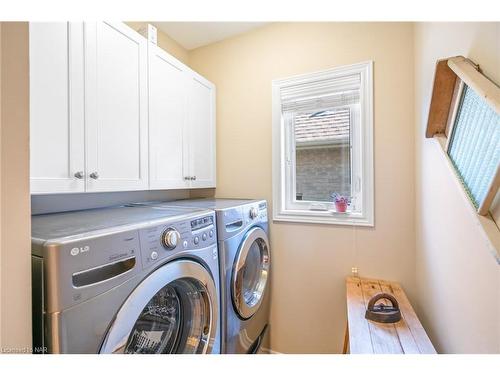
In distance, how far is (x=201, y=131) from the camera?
1860 millimetres

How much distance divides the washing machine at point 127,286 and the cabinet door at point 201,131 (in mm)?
758

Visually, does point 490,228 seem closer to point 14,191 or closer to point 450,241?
point 450,241

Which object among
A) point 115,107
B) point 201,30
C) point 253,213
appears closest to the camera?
point 115,107

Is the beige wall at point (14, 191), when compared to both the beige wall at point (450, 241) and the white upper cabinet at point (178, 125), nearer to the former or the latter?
the white upper cabinet at point (178, 125)

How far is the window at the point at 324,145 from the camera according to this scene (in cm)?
159

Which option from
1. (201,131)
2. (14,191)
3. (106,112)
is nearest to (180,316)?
(14,191)

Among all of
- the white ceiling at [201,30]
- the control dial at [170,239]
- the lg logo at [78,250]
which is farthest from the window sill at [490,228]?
the white ceiling at [201,30]

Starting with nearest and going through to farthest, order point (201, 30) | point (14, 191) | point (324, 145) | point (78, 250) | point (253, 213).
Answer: point (14, 191), point (78, 250), point (253, 213), point (324, 145), point (201, 30)

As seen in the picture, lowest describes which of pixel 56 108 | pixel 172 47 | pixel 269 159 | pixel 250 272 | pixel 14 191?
pixel 250 272

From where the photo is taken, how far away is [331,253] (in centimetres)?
166

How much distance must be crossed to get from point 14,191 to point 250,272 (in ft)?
4.65

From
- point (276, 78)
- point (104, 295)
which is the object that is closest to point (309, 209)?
point (276, 78)

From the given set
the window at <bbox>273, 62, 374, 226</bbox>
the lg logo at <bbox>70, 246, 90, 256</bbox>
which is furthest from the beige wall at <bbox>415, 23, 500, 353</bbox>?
the lg logo at <bbox>70, 246, 90, 256</bbox>

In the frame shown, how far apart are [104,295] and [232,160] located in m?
1.48
